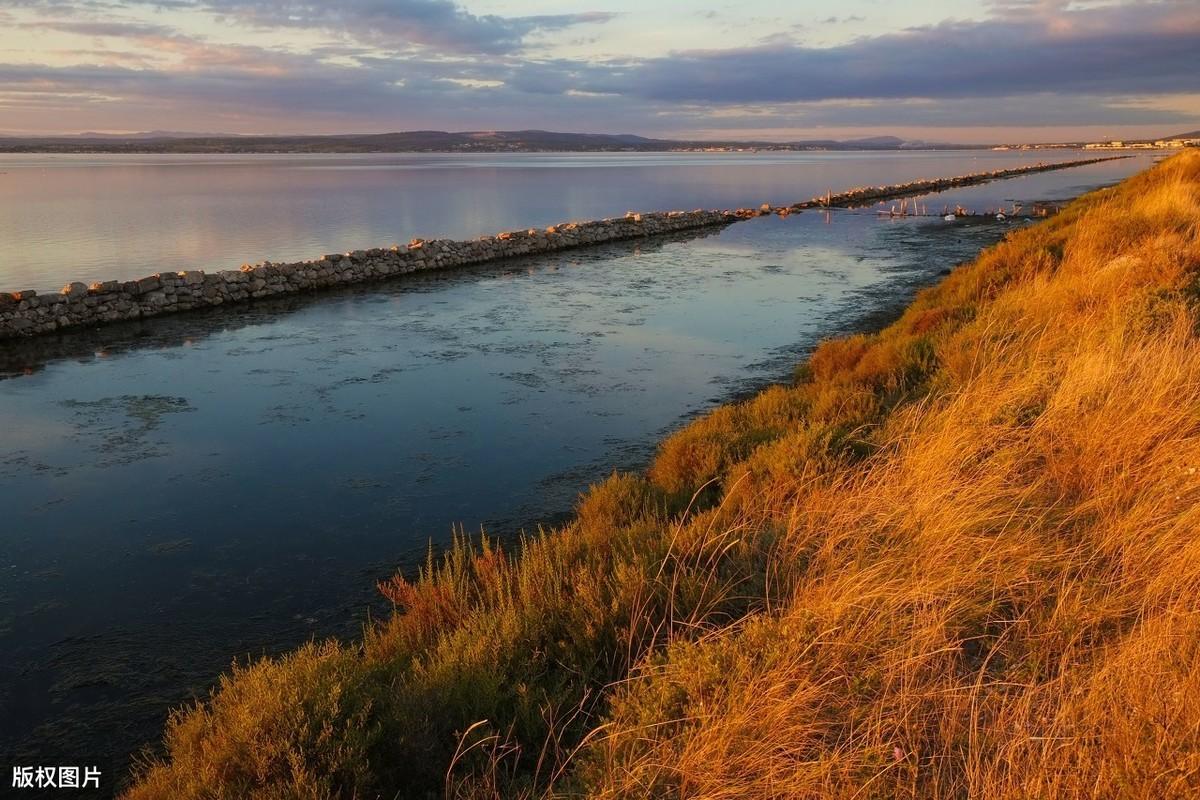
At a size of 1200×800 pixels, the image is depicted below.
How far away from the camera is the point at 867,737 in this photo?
262 cm

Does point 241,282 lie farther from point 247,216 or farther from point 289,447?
point 247,216

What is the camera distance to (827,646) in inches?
122

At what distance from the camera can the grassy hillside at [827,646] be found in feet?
8.41

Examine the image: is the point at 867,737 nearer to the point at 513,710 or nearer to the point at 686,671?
the point at 686,671

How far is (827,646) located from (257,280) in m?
17.4

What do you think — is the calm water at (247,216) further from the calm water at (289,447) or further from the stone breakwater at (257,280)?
the calm water at (289,447)

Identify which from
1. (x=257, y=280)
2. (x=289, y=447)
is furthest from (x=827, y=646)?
(x=257, y=280)

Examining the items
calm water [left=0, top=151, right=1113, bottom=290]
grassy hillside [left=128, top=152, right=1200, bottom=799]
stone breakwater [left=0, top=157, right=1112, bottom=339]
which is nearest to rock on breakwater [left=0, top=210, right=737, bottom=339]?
stone breakwater [left=0, top=157, right=1112, bottom=339]

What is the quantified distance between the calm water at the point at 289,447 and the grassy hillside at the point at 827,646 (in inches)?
36.5

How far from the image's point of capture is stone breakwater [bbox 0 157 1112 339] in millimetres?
14000

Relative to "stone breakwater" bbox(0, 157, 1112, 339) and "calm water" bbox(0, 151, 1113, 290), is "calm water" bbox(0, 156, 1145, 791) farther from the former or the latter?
"calm water" bbox(0, 151, 1113, 290)

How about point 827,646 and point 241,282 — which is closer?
point 827,646

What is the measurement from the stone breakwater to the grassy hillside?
1230 cm

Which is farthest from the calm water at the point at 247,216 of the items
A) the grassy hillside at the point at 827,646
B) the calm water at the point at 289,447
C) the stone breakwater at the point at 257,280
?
the grassy hillside at the point at 827,646
